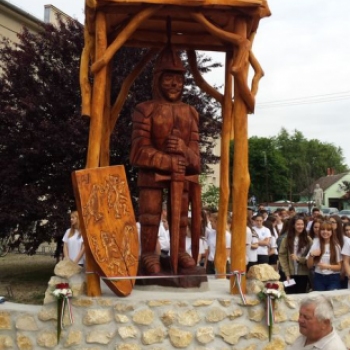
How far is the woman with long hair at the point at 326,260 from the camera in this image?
23.3ft

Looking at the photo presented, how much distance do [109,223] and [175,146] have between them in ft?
4.06

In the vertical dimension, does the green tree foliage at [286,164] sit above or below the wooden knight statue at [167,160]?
above

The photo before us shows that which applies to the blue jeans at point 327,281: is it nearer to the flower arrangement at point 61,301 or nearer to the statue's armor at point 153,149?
the statue's armor at point 153,149

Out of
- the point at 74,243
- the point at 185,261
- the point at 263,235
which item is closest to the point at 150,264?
the point at 185,261

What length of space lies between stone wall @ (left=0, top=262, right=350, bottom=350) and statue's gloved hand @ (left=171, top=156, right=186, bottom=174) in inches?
52.7

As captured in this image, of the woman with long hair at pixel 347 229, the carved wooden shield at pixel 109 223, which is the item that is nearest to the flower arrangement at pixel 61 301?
the carved wooden shield at pixel 109 223

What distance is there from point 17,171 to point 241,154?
7276mm

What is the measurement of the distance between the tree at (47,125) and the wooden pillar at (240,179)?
618 cm

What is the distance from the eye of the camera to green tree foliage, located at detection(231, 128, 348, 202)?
200 ft

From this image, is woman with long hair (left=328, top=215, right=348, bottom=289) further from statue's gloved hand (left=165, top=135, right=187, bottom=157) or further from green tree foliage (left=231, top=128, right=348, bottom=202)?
green tree foliage (left=231, top=128, right=348, bottom=202)

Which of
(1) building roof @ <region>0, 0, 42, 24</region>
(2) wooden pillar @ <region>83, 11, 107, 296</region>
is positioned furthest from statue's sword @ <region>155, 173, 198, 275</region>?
(1) building roof @ <region>0, 0, 42, 24</region>

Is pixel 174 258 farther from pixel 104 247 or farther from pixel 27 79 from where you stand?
pixel 27 79

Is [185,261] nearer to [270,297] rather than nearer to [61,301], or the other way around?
[270,297]

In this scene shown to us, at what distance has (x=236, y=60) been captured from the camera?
578cm
